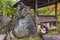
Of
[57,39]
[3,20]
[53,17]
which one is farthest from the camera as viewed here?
[53,17]

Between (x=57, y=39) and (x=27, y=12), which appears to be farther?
(x=27, y=12)

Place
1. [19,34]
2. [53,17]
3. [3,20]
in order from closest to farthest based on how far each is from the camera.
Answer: [19,34], [3,20], [53,17]

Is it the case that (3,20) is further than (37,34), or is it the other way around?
(3,20)

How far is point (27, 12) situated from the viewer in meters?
4.63

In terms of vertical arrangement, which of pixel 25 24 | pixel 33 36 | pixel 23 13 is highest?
pixel 23 13

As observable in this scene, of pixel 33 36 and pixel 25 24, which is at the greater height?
pixel 25 24

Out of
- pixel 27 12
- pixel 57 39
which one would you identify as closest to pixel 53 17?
pixel 27 12

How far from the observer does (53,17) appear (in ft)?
27.6

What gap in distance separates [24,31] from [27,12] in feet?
2.01

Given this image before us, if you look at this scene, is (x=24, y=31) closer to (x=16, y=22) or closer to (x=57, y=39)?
(x=16, y=22)

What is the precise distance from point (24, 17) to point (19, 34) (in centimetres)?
58

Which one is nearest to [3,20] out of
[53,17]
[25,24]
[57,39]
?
[53,17]

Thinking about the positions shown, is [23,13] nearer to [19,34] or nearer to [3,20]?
[19,34]

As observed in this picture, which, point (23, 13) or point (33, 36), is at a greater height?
point (23, 13)
